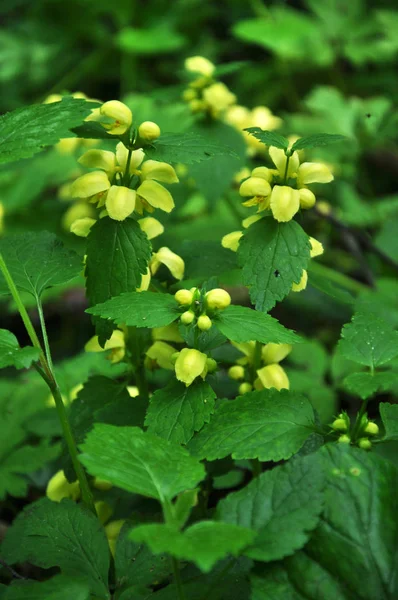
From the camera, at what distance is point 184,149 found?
0.97m

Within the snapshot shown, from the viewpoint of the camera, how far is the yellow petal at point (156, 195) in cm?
101

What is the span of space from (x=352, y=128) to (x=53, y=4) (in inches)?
85.7

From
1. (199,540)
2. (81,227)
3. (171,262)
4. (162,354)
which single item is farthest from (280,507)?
(81,227)

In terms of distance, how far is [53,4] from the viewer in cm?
385

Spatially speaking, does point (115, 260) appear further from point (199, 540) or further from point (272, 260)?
point (199, 540)

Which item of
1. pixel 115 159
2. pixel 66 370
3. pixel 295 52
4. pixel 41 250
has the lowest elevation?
pixel 66 370

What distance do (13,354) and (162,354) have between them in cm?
27

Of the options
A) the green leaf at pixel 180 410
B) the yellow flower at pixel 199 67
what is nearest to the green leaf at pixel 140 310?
the green leaf at pixel 180 410

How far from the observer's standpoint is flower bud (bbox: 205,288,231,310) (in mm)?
902

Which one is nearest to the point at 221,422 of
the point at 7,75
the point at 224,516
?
the point at 224,516

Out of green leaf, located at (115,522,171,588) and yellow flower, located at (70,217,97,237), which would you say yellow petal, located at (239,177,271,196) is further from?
green leaf, located at (115,522,171,588)

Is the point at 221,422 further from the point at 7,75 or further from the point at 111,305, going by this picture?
the point at 7,75

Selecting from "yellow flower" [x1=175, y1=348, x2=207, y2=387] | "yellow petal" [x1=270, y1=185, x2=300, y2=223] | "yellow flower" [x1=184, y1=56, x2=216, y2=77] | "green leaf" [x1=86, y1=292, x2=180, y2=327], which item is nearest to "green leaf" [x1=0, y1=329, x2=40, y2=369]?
"green leaf" [x1=86, y1=292, x2=180, y2=327]

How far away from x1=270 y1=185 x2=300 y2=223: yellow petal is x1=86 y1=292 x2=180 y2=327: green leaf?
206 mm
